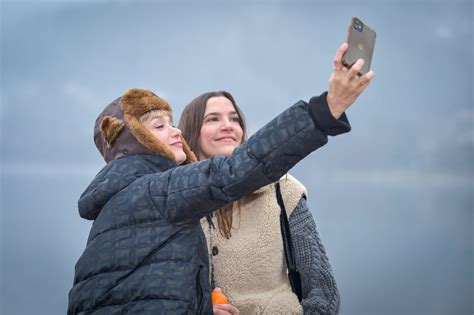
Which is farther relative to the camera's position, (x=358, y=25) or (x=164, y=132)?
(x=164, y=132)

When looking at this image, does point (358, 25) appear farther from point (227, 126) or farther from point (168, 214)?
point (227, 126)

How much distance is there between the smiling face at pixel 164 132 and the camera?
7.96 feet

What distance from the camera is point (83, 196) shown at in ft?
7.79

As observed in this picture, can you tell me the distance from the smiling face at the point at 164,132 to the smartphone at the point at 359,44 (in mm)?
867

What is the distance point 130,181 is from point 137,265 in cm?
34

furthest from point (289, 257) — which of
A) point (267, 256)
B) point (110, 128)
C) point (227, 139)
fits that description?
point (110, 128)

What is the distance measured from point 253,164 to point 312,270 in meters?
1.33

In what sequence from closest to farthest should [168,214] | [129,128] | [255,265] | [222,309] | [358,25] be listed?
Result: [358,25] < [168,214] < [129,128] < [222,309] < [255,265]

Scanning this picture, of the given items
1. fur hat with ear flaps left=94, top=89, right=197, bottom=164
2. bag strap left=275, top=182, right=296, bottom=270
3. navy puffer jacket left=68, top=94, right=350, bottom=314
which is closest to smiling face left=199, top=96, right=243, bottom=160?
bag strap left=275, top=182, right=296, bottom=270

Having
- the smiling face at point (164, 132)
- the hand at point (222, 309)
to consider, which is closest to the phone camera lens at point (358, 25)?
the smiling face at point (164, 132)

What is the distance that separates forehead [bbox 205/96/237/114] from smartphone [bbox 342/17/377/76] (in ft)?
5.12

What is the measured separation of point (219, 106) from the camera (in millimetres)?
3514

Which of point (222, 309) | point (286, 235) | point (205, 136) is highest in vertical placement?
point (205, 136)

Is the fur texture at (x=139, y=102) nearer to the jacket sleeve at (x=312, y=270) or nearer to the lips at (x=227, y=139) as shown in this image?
the lips at (x=227, y=139)
